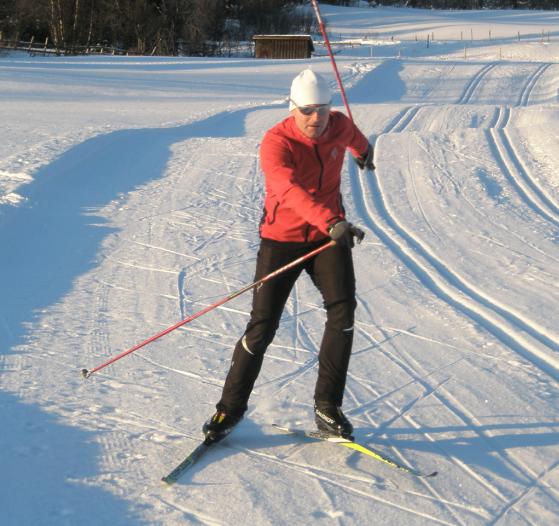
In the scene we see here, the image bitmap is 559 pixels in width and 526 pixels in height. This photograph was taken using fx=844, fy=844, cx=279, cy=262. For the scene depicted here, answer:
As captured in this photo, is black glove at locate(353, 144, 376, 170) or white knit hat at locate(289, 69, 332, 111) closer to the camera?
white knit hat at locate(289, 69, 332, 111)

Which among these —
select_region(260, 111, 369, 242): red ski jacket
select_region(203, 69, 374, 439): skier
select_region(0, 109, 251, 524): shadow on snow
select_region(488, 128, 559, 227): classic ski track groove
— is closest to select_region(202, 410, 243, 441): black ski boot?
select_region(203, 69, 374, 439): skier

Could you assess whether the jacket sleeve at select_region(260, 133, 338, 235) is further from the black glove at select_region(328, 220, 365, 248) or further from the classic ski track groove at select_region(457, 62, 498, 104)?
the classic ski track groove at select_region(457, 62, 498, 104)

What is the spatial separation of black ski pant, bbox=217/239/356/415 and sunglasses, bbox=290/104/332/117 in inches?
25.3

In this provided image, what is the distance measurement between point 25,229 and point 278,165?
5603 mm

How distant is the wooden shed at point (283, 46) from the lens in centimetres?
4456

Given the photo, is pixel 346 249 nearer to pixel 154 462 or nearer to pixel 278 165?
pixel 278 165

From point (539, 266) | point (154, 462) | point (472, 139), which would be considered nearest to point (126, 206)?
point (539, 266)

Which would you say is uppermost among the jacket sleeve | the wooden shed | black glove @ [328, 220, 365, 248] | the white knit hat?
the wooden shed

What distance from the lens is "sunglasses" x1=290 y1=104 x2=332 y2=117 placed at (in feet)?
13.1

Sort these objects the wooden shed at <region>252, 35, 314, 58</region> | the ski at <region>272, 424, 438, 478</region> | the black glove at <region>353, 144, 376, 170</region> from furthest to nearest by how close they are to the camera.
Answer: the wooden shed at <region>252, 35, 314, 58</region>, the black glove at <region>353, 144, 376, 170</region>, the ski at <region>272, 424, 438, 478</region>

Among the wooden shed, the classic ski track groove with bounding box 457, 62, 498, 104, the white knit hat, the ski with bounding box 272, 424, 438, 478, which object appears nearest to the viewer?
the white knit hat

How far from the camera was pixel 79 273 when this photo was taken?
7.59 metres

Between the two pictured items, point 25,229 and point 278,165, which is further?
point 25,229

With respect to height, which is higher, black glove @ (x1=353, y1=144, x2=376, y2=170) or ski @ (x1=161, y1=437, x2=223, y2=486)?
black glove @ (x1=353, y1=144, x2=376, y2=170)
